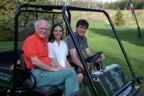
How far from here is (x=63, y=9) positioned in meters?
3.45

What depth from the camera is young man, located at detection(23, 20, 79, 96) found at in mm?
3650

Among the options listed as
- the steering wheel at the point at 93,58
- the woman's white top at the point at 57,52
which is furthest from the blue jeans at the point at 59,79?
the steering wheel at the point at 93,58

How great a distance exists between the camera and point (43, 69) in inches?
150

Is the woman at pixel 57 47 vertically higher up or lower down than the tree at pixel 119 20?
higher up

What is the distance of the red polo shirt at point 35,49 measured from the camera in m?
3.78

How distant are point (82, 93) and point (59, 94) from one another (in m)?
0.39

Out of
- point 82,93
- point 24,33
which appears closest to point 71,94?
point 82,93

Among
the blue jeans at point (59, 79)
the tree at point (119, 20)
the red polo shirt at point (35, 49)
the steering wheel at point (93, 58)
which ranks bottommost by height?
the tree at point (119, 20)

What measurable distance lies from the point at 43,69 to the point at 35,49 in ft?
0.91

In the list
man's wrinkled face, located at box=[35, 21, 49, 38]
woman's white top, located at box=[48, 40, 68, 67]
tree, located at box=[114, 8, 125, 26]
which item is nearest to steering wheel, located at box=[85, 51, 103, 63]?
woman's white top, located at box=[48, 40, 68, 67]

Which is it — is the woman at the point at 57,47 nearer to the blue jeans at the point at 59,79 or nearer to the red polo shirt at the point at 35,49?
the red polo shirt at the point at 35,49

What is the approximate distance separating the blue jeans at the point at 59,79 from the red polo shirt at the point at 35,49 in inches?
7.0

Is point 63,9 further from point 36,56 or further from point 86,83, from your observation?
point 86,83

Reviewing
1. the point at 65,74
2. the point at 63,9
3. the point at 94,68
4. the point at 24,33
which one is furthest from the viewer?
the point at 24,33
